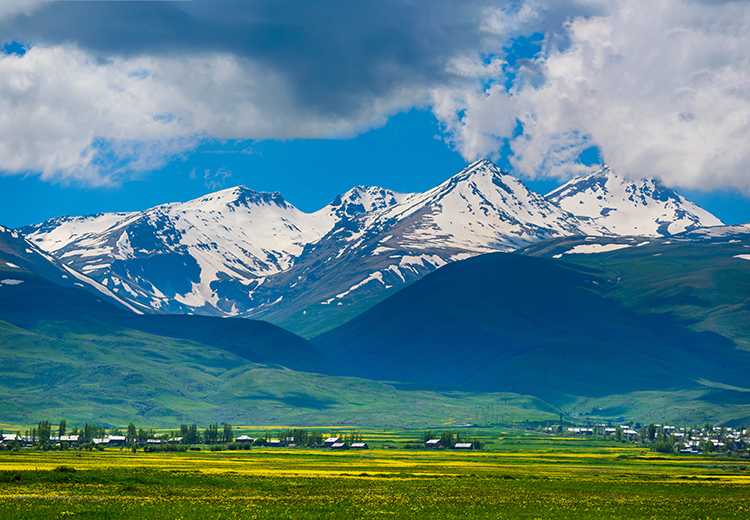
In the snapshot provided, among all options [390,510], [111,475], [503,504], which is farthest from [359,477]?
[390,510]

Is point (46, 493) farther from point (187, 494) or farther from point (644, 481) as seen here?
point (644, 481)

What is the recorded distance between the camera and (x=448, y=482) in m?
165

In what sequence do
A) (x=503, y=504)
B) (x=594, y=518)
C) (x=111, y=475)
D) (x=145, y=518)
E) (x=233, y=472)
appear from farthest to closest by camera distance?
(x=233, y=472), (x=111, y=475), (x=503, y=504), (x=594, y=518), (x=145, y=518)

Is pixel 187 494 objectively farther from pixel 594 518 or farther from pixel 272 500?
pixel 594 518

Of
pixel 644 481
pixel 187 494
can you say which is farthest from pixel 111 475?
pixel 644 481

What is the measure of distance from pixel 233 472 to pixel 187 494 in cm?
4878

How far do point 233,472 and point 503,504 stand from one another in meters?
61.7

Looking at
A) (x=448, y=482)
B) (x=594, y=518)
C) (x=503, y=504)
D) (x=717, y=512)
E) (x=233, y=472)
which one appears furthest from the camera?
(x=233, y=472)

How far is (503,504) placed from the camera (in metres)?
126

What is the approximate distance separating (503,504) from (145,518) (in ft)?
138

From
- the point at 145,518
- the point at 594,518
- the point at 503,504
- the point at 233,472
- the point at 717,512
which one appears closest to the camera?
the point at 145,518

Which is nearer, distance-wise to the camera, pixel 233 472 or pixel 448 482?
pixel 448 482

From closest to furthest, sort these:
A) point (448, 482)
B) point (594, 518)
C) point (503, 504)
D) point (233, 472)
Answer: point (594, 518)
point (503, 504)
point (448, 482)
point (233, 472)

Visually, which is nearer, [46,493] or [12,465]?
[46,493]
